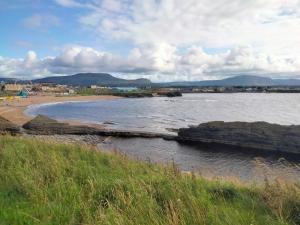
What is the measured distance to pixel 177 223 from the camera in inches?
216

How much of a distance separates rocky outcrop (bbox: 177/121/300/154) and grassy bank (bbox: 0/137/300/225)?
108 feet

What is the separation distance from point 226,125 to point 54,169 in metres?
39.0

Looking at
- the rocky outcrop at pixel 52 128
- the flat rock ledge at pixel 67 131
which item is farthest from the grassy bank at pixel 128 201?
the rocky outcrop at pixel 52 128

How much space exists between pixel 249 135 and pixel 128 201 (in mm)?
38538

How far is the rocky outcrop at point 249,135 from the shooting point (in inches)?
1576

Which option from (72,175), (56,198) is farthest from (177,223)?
(72,175)

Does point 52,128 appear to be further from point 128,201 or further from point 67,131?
point 128,201

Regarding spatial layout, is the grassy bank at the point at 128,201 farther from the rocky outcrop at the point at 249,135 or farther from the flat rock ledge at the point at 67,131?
the flat rock ledge at the point at 67,131

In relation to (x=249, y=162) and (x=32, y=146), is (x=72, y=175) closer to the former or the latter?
(x=32, y=146)

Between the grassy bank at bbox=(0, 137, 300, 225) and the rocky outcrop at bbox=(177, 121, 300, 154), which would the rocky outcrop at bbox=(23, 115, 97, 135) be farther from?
the grassy bank at bbox=(0, 137, 300, 225)

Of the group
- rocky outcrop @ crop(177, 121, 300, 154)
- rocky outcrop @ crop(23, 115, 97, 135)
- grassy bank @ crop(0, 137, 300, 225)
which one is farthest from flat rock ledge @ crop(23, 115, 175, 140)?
grassy bank @ crop(0, 137, 300, 225)

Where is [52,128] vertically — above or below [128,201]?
below

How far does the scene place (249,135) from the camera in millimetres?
43281

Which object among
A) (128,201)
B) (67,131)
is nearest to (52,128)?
(67,131)
